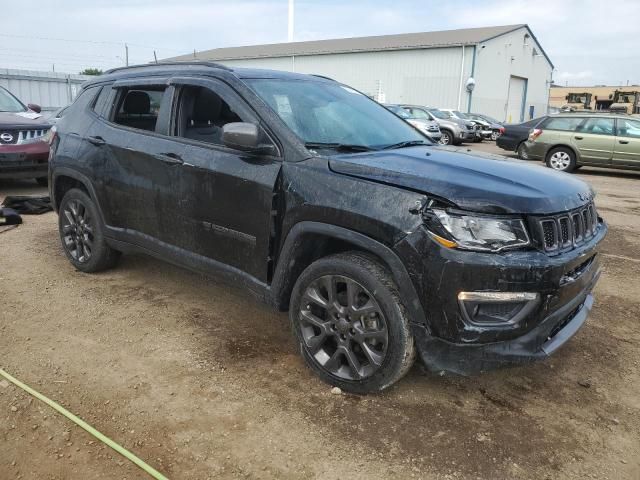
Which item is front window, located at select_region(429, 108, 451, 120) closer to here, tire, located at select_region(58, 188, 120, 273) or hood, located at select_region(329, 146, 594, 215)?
tire, located at select_region(58, 188, 120, 273)

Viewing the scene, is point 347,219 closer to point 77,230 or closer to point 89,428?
point 89,428

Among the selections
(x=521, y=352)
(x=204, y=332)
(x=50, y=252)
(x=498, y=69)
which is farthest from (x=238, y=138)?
(x=498, y=69)

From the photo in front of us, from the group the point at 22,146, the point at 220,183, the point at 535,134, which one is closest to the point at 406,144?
the point at 220,183

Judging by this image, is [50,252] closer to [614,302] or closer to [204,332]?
[204,332]

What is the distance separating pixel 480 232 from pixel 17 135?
7.87 meters

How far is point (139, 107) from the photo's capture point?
4.29 meters

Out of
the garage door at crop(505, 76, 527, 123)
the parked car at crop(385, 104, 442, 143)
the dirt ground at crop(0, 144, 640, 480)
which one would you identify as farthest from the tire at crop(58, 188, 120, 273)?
the garage door at crop(505, 76, 527, 123)

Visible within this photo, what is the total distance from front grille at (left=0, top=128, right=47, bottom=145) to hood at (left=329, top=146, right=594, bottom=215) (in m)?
6.92

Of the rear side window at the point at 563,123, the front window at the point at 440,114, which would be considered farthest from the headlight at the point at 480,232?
the front window at the point at 440,114

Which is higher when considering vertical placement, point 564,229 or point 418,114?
point 418,114

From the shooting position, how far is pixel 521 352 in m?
2.62

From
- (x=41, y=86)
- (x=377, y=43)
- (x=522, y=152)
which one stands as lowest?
(x=522, y=152)

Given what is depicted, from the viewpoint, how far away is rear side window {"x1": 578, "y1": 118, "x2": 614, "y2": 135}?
529 inches

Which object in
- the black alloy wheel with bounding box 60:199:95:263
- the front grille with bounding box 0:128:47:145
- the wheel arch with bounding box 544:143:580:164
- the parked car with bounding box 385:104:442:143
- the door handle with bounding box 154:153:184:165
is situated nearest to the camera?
the door handle with bounding box 154:153:184:165
